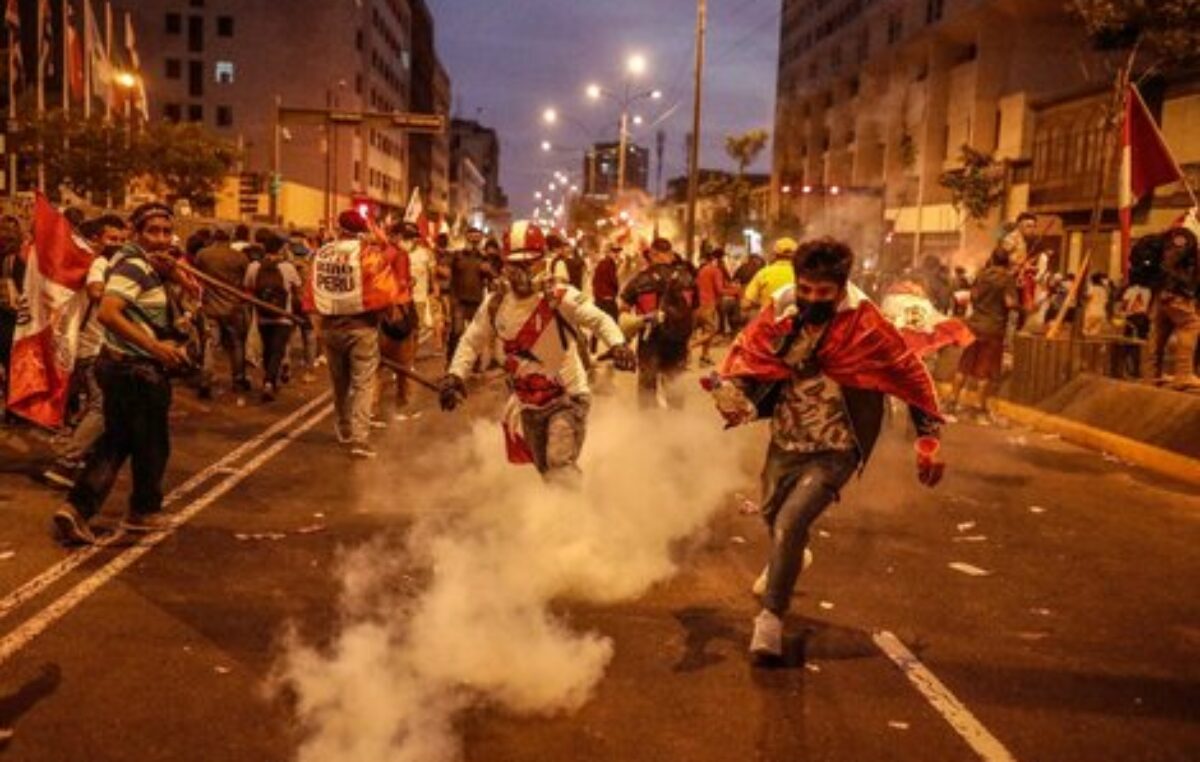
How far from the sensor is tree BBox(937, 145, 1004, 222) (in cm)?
4181

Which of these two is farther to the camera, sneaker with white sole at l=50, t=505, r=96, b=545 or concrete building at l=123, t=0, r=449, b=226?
concrete building at l=123, t=0, r=449, b=226

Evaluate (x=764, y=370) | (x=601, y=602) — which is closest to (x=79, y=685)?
(x=601, y=602)

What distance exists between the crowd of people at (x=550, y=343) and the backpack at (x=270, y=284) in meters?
0.02

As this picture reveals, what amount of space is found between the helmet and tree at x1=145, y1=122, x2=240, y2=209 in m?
44.8

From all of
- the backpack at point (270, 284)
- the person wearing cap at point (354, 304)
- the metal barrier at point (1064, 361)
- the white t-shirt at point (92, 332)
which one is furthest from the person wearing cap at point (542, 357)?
the metal barrier at point (1064, 361)

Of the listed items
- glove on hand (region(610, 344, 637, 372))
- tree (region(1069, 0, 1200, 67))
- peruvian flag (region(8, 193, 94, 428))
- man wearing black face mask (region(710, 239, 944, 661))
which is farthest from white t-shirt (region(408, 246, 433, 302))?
man wearing black face mask (region(710, 239, 944, 661))

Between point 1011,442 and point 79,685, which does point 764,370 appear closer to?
Answer: point 79,685

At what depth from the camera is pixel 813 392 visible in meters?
5.27

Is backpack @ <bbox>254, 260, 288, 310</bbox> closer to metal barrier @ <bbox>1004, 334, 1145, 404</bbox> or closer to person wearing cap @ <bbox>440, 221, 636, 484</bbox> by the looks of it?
person wearing cap @ <bbox>440, 221, 636, 484</bbox>

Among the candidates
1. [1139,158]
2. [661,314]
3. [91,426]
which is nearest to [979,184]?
[1139,158]

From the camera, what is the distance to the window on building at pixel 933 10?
5288 cm

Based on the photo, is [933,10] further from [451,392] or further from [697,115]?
[451,392]

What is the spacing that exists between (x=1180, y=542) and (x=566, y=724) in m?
5.44

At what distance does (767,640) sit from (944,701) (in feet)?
2.51
